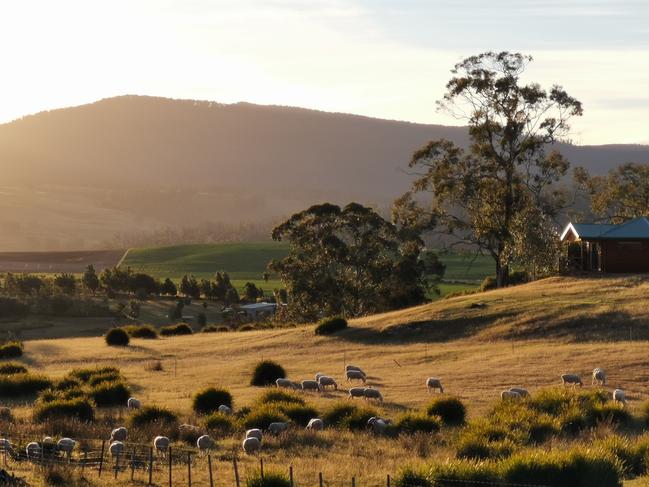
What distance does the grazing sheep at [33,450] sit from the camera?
75.1 ft

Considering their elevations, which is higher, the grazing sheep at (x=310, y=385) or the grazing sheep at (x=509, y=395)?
the grazing sheep at (x=509, y=395)

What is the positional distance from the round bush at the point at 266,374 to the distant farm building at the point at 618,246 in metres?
30.6

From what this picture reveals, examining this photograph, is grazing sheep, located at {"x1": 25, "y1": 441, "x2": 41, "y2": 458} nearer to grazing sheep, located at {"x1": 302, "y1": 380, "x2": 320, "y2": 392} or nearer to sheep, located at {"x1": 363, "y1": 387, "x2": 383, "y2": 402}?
sheep, located at {"x1": 363, "y1": 387, "x2": 383, "y2": 402}

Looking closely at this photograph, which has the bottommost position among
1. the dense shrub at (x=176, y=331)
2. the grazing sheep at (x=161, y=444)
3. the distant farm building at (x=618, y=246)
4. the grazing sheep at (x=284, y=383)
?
the dense shrub at (x=176, y=331)

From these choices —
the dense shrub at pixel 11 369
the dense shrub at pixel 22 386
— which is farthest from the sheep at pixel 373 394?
the dense shrub at pixel 11 369

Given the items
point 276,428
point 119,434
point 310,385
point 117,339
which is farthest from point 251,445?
point 117,339

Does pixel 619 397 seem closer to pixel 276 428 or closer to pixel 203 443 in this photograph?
pixel 276 428

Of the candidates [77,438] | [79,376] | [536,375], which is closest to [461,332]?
[536,375]

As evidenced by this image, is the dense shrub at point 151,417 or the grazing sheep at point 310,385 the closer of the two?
the dense shrub at point 151,417

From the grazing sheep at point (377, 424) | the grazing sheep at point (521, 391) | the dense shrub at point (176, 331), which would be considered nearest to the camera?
the grazing sheep at point (377, 424)

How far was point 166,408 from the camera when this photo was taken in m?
31.0

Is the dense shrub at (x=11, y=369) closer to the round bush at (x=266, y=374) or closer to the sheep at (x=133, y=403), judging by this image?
the round bush at (x=266, y=374)

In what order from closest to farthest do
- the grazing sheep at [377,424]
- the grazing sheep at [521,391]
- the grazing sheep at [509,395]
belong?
the grazing sheep at [377,424], the grazing sheep at [509,395], the grazing sheep at [521,391]

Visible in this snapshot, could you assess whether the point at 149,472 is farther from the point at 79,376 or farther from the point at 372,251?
the point at 372,251
